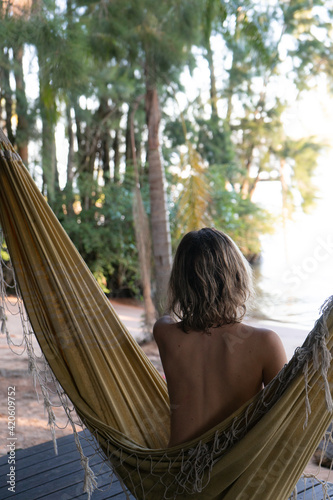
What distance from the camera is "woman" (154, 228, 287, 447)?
1.18 metres

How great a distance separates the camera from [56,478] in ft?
5.97

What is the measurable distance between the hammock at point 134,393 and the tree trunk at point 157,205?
9.41 feet

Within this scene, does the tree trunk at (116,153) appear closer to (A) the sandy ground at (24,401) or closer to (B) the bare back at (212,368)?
(A) the sandy ground at (24,401)

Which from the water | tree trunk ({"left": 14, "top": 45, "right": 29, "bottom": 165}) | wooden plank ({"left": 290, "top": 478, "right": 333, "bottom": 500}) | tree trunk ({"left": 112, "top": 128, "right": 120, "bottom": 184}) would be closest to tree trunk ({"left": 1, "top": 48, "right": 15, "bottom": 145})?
tree trunk ({"left": 14, "top": 45, "right": 29, "bottom": 165})

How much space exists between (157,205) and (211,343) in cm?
350

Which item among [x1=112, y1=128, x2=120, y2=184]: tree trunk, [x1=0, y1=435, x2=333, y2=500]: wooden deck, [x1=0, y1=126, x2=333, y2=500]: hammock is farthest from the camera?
[x1=112, y1=128, x2=120, y2=184]: tree trunk

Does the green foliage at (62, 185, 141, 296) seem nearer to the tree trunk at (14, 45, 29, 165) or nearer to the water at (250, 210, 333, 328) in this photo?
the tree trunk at (14, 45, 29, 165)

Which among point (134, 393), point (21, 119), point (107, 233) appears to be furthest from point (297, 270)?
point (134, 393)

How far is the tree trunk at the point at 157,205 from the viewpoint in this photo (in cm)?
460

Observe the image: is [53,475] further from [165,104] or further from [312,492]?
[165,104]

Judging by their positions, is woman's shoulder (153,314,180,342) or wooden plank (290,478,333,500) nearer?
woman's shoulder (153,314,180,342)

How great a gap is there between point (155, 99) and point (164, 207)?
97 cm

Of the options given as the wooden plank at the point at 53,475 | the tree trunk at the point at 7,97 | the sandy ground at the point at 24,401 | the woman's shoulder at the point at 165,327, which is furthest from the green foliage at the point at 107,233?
the woman's shoulder at the point at 165,327

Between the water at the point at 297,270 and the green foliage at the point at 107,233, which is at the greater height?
the green foliage at the point at 107,233
